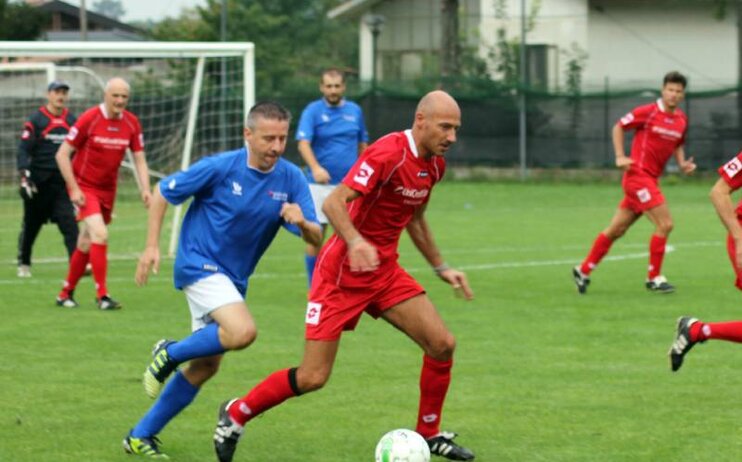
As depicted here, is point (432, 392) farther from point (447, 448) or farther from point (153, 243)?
point (153, 243)

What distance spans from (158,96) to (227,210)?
658 inches

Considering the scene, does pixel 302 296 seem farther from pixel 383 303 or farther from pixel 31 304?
pixel 383 303

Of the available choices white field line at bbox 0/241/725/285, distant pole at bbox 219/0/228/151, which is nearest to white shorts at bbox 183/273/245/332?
white field line at bbox 0/241/725/285

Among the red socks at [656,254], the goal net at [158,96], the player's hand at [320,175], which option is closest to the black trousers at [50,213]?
the goal net at [158,96]

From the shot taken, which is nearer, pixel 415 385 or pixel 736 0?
pixel 415 385

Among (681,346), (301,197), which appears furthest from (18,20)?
(301,197)

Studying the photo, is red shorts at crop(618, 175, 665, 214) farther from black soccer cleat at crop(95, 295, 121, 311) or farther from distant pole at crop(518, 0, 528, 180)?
distant pole at crop(518, 0, 528, 180)

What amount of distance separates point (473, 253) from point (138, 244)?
4.50 metres

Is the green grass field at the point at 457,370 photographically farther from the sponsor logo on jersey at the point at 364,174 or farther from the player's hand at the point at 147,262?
the sponsor logo on jersey at the point at 364,174

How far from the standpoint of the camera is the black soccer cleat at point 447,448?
23.2ft

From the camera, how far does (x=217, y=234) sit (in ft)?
23.8

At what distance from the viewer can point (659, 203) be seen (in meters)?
13.9

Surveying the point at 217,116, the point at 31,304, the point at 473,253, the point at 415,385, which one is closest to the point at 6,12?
the point at 217,116

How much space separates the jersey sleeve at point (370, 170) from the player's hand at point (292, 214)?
0.32 meters
